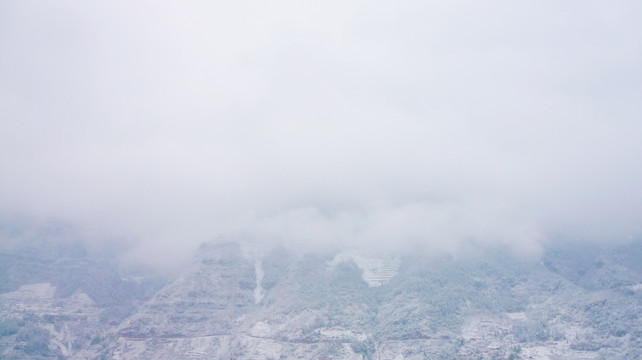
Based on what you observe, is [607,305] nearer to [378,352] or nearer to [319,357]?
[378,352]

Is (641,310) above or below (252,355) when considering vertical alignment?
above

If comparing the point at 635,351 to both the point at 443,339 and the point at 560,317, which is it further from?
the point at 443,339

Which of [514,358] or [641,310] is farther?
[641,310]

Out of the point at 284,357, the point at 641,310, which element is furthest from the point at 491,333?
the point at 284,357

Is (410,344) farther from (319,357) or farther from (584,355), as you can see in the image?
(584,355)

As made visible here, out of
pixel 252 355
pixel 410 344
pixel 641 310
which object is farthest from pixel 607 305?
pixel 252 355

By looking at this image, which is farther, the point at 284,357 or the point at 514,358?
the point at 284,357

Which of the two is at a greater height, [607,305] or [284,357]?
[607,305]
